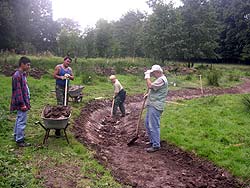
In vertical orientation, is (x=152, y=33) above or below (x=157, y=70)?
above

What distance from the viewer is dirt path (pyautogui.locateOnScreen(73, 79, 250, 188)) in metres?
6.23

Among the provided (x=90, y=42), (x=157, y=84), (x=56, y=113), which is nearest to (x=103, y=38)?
(x=90, y=42)

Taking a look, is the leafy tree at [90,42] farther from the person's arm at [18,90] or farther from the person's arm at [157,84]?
the person's arm at [18,90]

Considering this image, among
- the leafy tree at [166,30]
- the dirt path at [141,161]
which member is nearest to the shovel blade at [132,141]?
the dirt path at [141,161]

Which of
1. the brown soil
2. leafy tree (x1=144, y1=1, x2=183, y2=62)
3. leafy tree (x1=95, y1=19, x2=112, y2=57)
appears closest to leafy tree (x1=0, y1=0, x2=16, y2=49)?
leafy tree (x1=95, y1=19, x2=112, y2=57)

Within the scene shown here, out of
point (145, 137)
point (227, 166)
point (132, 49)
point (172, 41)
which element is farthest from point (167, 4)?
point (227, 166)

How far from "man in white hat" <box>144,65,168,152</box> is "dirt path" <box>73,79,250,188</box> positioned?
48 centimetres

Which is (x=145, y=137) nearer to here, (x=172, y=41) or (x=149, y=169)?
(x=149, y=169)

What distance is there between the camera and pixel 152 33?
1335 inches

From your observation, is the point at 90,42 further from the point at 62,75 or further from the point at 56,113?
the point at 56,113

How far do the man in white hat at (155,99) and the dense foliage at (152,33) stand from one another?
23.0m

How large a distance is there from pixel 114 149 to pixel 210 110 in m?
5.43

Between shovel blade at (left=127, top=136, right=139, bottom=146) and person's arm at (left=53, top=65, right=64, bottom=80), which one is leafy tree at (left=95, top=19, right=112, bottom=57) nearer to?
person's arm at (left=53, top=65, right=64, bottom=80)

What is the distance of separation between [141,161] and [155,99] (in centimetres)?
166
